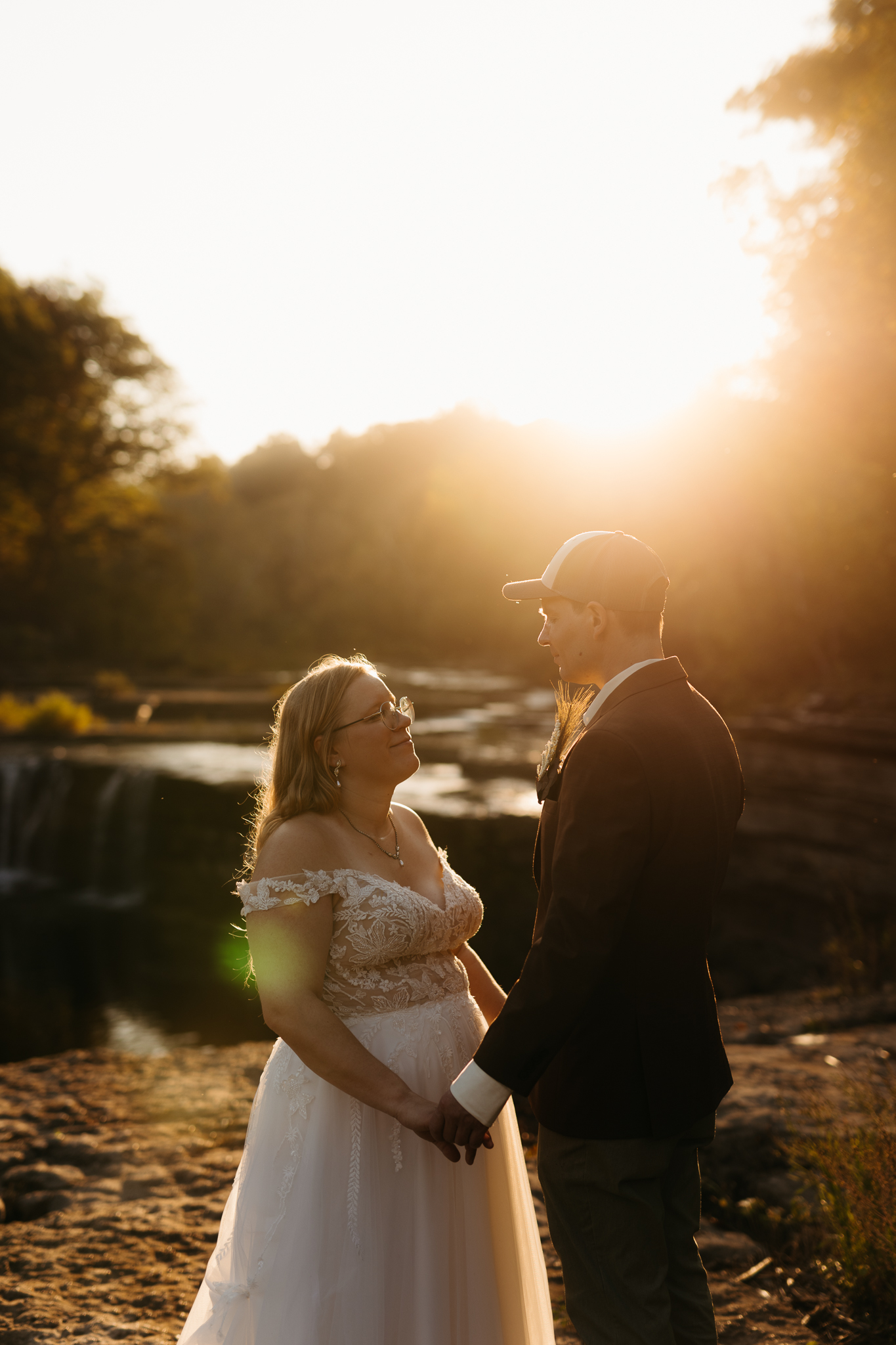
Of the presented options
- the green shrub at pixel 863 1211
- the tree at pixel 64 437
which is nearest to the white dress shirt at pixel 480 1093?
the green shrub at pixel 863 1211

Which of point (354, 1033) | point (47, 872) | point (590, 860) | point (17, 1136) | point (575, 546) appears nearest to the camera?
point (590, 860)

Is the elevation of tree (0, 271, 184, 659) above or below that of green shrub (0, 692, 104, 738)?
above

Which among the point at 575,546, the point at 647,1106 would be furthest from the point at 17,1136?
the point at 575,546

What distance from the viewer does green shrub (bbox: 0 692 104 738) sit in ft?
51.5

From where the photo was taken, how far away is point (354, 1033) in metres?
1.92

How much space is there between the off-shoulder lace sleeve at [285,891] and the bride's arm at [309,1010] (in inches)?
0.6

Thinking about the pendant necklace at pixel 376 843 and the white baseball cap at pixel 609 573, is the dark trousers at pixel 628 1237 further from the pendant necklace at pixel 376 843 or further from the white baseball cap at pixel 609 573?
the white baseball cap at pixel 609 573

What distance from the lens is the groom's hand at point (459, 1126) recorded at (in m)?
1.64

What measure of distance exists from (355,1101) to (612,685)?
1.00 metres

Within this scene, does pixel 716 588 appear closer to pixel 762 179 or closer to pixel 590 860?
pixel 762 179

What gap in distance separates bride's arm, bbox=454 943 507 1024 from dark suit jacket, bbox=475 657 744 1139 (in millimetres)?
508

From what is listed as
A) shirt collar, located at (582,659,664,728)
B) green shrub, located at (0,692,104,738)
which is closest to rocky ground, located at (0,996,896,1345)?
shirt collar, located at (582,659,664,728)

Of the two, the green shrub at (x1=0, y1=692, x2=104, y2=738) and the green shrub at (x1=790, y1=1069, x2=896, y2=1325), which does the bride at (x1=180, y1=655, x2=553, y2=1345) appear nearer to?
the green shrub at (x1=790, y1=1069, x2=896, y2=1325)

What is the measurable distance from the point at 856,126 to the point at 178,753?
38.3 feet
